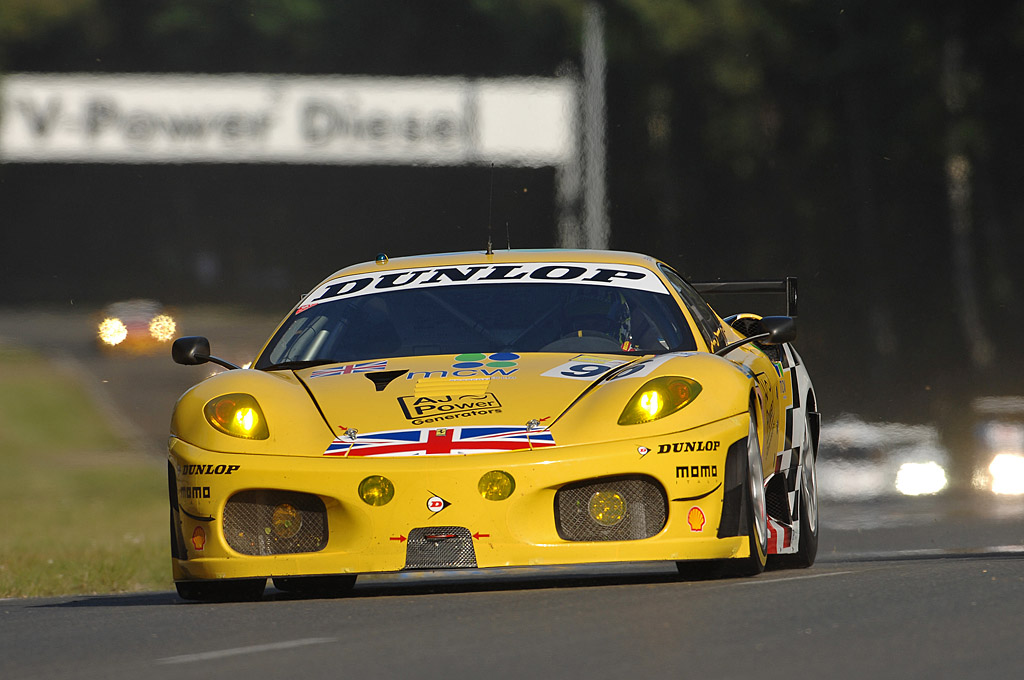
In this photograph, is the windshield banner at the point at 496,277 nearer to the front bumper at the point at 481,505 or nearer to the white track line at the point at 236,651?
the front bumper at the point at 481,505

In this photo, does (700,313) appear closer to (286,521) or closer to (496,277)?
(496,277)

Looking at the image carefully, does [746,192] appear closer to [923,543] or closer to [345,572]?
[923,543]

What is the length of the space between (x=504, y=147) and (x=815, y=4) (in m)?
Result: 2.16

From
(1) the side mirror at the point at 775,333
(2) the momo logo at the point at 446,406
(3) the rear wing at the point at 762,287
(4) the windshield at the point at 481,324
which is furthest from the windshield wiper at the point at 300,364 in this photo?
(3) the rear wing at the point at 762,287

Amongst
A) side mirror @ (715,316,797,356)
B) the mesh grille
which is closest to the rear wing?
side mirror @ (715,316,797,356)

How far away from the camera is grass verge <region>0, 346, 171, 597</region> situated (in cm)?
1120

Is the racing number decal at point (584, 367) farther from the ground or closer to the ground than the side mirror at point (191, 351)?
farther from the ground

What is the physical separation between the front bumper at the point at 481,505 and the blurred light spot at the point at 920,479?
559 centimetres

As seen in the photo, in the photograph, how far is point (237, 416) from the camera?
6.22 metres

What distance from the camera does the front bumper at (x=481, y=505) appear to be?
19.0ft

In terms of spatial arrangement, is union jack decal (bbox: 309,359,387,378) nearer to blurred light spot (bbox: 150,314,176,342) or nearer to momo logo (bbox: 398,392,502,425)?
momo logo (bbox: 398,392,502,425)

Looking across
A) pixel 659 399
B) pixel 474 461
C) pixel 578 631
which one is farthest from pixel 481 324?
pixel 578 631

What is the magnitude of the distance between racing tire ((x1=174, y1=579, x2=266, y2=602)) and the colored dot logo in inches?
40.2

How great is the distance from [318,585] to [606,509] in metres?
1.86
